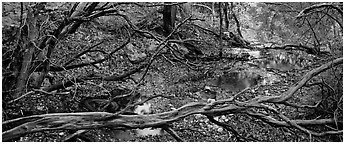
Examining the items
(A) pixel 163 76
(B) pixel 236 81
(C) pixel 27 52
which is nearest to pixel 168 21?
(A) pixel 163 76

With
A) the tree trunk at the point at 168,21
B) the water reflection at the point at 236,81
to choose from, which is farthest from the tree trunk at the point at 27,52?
the tree trunk at the point at 168,21

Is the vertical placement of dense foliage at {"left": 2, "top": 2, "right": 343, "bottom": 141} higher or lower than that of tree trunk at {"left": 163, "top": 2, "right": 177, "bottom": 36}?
lower

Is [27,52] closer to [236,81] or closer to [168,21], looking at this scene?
[236,81]

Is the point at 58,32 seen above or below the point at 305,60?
above

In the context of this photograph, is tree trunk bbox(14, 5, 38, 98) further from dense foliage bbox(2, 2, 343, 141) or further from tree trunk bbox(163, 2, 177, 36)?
tree trunk bbox(163, 2, 177, 36)

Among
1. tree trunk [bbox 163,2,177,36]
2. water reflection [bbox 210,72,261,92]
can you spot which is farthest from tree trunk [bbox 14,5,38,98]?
tree trunk [bbox 163,2,177,36]

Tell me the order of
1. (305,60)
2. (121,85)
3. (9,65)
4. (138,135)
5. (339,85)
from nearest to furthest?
1. (9,65)
2. (339,85)
3. (138,135)
4. (121,85)
5. (305,60)

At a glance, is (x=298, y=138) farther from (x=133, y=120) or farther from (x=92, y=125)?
(x=92, y=125)

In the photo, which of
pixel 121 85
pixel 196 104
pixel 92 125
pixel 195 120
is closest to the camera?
pixel 92 125

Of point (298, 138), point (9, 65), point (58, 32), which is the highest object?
point (58, 32)

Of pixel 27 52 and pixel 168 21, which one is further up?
pixel 168 21

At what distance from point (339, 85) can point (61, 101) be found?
476cm

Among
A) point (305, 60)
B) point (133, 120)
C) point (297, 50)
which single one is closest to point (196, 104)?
point (133, 120)

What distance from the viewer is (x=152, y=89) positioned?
8906mm
